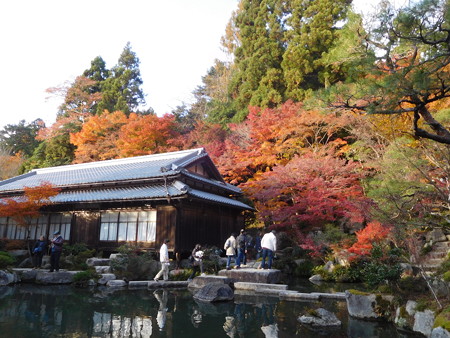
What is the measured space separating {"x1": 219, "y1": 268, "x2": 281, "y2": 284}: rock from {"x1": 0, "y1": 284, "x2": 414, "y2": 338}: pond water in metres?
1.49

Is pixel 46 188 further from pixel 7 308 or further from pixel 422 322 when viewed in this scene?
pixel 422 322

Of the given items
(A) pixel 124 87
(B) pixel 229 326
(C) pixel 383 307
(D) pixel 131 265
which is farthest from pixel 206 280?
(A) pixel 124 87

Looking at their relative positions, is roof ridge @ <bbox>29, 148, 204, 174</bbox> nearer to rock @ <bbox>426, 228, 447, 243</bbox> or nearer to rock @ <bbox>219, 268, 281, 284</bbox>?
rock @ <bbox>219, 268, 281, 284</bbox>

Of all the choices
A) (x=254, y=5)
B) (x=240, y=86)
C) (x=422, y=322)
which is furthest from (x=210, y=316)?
(x=254, y=5)

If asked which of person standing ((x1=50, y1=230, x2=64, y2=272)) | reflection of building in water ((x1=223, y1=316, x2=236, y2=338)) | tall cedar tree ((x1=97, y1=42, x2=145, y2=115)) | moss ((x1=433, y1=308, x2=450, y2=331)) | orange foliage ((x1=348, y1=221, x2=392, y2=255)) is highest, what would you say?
tall cedar tree ((x1=97, y1=42, x2=145, y2=115))

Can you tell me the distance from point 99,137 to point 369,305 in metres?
30.5

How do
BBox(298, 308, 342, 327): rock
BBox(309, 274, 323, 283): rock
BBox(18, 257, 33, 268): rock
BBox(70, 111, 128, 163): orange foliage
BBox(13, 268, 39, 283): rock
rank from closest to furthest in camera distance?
BBox(298, 308, 342, 327): rock < BBox(13, 268, 39, 283): rock < BBox(309, 274, 323, 283): rock < BBox(18, 257, 33, 268): rock < BBox(70, 111, 128, 163): orange foliage

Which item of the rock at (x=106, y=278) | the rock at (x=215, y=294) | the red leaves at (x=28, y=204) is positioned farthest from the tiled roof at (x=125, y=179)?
the rock at (x=215, y=294)

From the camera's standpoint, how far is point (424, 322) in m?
6.79

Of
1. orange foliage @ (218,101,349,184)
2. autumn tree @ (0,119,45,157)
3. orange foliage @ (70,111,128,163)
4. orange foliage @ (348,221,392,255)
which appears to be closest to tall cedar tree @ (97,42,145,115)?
orange foliage @ (70,111,128,163)

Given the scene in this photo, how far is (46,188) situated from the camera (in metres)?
16.4

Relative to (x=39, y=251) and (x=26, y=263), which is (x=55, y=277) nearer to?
(x=39, y=251)

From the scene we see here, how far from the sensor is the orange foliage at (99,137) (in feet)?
107

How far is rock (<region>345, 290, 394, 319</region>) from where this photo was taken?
27.0ft
